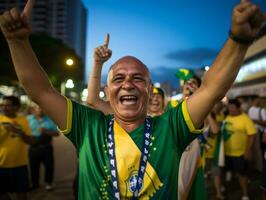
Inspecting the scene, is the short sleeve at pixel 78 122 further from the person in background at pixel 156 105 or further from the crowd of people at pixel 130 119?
the person in background at pixel 156 105

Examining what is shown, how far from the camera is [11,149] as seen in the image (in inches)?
210

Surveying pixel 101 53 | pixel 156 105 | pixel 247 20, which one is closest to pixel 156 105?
pixel 156 105

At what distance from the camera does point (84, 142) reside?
2238 millimetres

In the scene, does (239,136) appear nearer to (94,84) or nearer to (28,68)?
(94,84)

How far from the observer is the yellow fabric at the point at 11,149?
5277mm

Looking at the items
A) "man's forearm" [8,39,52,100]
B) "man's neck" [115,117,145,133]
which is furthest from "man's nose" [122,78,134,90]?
"man's forearm" [8,39,52,100]

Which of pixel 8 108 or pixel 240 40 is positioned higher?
pixel 240 40

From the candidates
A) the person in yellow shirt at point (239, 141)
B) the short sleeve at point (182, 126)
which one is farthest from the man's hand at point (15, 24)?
the person in yellow shirt at point (239, 141)

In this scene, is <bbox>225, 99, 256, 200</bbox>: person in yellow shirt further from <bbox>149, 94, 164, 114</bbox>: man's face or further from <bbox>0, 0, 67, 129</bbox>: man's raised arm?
<bbox>0, 0, 67, 129</bbox>: man's raised arm

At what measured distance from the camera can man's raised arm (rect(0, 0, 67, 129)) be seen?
1901 millimetres

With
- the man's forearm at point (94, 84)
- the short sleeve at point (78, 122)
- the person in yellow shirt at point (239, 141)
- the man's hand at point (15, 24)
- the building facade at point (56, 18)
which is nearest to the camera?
the man's hand at point (15, 24)

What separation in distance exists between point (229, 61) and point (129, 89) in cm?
65

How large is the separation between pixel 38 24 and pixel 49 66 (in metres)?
76.0

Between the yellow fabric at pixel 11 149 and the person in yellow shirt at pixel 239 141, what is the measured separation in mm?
3940
